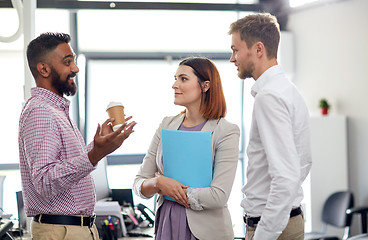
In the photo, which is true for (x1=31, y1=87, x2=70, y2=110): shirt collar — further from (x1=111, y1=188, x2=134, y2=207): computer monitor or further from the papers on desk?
(x1=111, y1=188, x2=134, y2=207): computer monitor

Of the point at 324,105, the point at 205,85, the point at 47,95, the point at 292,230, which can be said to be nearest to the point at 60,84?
the point at 47,95

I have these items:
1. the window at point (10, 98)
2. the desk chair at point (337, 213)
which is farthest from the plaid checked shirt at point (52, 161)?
the window at point (10, 98)

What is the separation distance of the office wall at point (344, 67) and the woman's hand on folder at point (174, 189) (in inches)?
149

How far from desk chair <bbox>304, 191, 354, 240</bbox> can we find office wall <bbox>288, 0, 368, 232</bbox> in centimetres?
32

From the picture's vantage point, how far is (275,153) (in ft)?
5.57

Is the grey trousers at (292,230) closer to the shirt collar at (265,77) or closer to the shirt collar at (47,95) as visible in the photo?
the shirt collar at (265,77)

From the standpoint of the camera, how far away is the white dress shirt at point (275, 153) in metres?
1.67

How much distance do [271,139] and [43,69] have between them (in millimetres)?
936

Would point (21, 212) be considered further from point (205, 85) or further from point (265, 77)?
point (265, 77)

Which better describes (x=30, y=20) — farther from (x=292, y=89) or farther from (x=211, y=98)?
(x=292, y=89)

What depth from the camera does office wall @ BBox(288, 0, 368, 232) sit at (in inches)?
210

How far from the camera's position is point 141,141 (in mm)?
6223

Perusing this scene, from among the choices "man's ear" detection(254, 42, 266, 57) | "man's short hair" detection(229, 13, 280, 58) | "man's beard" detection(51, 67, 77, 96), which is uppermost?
"man's short hair" detection(229, 13, 280, 58)

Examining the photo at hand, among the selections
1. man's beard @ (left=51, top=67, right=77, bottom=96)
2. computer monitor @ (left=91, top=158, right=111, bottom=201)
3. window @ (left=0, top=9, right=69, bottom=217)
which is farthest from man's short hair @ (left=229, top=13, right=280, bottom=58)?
window @ (left=0, top=9, right=69, bottom=217)
